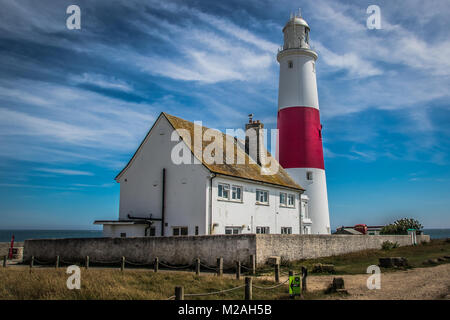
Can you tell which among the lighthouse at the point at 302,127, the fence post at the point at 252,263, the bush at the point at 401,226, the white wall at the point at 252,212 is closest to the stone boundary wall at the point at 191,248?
the fence post at the point at 252,263

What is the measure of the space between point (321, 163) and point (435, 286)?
74.4 feet

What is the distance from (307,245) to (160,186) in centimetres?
1058

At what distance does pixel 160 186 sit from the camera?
26906mm

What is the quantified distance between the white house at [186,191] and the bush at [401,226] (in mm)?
21371

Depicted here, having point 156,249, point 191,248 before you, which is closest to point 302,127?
point 191,248

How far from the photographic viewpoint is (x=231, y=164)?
2845 cm

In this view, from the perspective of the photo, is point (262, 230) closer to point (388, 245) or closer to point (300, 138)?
point (300, 138)

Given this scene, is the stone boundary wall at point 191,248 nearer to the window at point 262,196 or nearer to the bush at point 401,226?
the window at point 262,196

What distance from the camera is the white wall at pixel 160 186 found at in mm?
24938

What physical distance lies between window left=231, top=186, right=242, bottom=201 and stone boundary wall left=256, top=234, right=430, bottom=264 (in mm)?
5779

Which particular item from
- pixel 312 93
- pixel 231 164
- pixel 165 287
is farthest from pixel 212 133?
pixel 165 287

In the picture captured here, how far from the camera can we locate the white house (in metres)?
25.0
